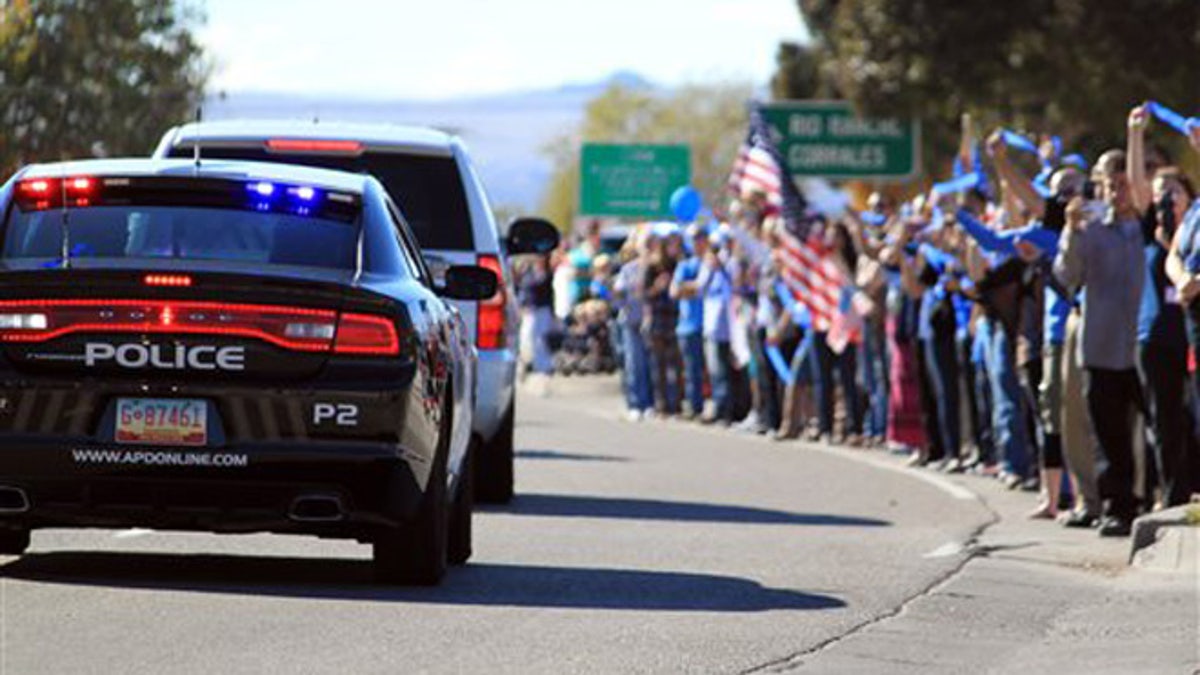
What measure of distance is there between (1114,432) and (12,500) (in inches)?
277

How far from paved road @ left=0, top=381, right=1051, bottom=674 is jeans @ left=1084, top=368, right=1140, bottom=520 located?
31.0 inches

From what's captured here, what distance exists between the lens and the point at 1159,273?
1823cm

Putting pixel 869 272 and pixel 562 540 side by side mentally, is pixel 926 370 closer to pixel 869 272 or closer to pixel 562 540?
pixel 869 272

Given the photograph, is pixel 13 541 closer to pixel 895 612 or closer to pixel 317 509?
pixel 317 509

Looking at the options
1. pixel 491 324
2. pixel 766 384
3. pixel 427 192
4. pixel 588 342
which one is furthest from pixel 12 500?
pixel 588 342

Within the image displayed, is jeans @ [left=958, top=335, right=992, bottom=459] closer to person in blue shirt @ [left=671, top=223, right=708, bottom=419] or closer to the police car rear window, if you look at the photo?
person in blue shirt @ [left=671, top=223, right=708, bottom=419]

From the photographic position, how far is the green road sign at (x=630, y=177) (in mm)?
50906

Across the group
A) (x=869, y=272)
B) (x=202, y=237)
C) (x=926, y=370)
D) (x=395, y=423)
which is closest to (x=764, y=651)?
(x=395, y=423)

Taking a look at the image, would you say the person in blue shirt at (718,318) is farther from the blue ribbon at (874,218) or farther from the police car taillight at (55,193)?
the police car taillight at (55,193)

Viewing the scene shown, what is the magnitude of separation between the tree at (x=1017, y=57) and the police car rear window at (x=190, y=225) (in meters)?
33.0

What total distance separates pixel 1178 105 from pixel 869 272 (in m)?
19.8

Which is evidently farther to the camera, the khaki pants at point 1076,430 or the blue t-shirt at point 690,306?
the blue t-shirt at point 690,306

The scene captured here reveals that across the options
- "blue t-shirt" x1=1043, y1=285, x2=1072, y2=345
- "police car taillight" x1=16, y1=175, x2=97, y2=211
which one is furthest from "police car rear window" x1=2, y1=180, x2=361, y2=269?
"blue t-shirt" x1=1043, y1=285, x2=1072, y2=345

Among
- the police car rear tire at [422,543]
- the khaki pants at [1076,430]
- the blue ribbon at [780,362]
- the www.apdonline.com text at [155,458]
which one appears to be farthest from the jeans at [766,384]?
the www.apdonline.com text at [155,458]
